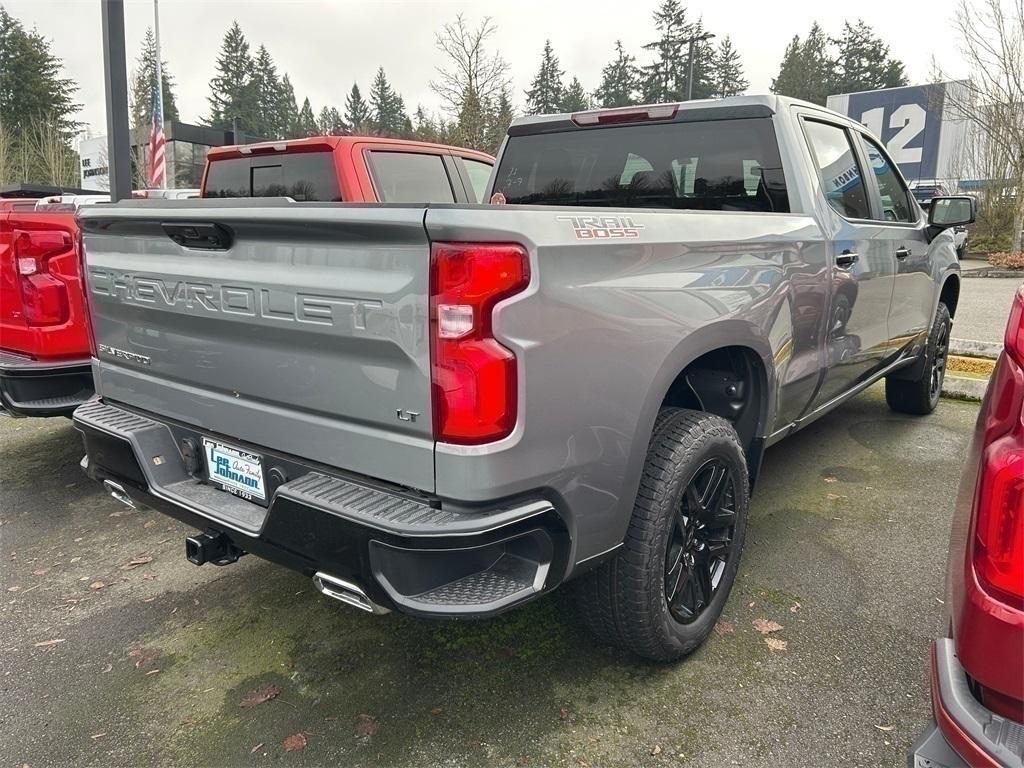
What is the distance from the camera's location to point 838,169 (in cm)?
360

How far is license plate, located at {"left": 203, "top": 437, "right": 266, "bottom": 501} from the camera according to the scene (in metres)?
2.23

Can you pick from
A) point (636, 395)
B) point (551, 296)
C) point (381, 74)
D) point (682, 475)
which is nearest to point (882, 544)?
point (682, 475)

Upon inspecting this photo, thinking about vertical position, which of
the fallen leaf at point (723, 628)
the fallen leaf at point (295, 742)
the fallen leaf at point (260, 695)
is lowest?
the fallen leaf at point (295, 742)

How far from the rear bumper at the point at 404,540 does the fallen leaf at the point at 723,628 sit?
3.64 ft

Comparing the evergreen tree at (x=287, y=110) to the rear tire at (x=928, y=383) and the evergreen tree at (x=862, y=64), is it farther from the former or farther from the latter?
the rear tire at (x=928, y=383)

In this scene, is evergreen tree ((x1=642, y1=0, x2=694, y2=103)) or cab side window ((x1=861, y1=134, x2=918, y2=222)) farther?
evergreen tree ((x1=642, y1=0, x2=694, y2=103))

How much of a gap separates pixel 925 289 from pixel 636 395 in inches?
137

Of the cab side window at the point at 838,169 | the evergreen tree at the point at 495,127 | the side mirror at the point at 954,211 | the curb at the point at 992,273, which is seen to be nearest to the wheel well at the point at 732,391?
the cab side window at the point at 838,169

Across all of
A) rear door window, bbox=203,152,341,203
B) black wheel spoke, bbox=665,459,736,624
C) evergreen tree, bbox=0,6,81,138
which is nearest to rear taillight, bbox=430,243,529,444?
black wheel spoke, bbox=665,459,736,624

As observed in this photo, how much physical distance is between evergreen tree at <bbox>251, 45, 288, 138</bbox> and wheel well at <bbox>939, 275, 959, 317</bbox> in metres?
70.0

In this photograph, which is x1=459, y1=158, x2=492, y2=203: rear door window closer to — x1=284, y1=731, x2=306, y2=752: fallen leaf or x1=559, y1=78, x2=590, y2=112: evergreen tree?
x1=284, y1=731, x2=306, y2=752: fallen leaf

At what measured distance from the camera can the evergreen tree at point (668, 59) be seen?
184 feet

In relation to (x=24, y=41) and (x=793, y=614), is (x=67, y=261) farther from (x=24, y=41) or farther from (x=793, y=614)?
(x=24, y=41)

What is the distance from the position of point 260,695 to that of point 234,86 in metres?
76.0
